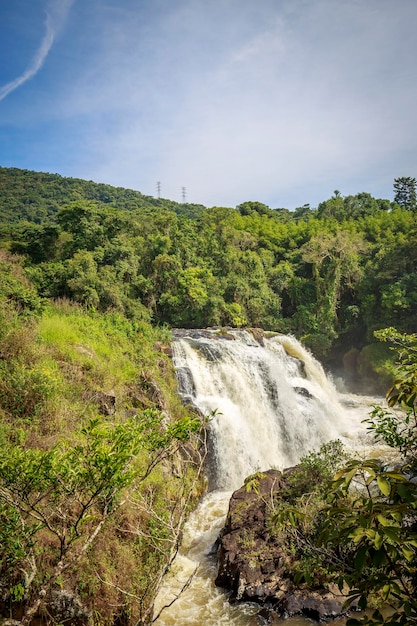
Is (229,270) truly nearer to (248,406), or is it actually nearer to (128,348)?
(248,406)

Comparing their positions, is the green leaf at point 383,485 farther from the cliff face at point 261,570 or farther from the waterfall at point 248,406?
the waterfall at point 248,406

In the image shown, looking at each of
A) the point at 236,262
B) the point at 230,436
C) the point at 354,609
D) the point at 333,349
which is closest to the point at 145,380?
the point at 230,436

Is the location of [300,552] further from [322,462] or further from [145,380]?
[145,380]

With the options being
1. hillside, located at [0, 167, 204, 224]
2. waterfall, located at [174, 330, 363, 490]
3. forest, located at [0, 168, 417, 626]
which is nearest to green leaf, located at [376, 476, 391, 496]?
forest, located at [0, 168, 417, 626]

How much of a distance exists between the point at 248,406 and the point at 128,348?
4469 mm

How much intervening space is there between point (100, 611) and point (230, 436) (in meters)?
6.30

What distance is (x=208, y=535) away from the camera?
8344 millimetres

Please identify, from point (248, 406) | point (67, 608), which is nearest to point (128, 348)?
point (248, 406)

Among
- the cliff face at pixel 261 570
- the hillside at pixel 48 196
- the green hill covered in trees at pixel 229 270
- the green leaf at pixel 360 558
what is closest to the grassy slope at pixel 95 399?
the cliff face at pixel 261 570

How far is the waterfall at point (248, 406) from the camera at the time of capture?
11.2 meters

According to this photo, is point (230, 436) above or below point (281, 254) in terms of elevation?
below

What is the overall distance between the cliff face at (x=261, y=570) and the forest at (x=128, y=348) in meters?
1.17

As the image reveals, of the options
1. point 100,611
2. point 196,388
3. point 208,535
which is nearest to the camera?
point 100,611

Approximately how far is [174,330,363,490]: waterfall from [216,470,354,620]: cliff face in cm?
310
